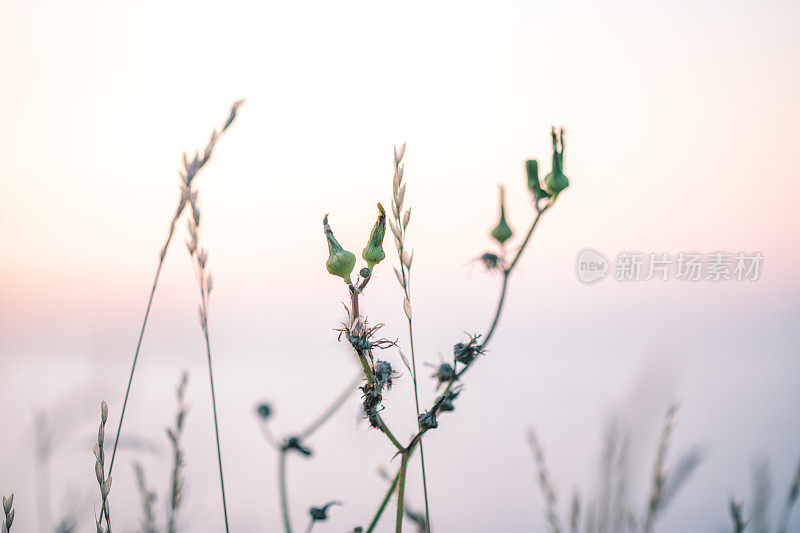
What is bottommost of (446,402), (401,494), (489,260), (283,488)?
(283,488)

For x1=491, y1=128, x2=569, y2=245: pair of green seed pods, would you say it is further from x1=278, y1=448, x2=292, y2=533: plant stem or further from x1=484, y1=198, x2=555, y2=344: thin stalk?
x1=278, y1=448, x2=292, y2=533: plant stem

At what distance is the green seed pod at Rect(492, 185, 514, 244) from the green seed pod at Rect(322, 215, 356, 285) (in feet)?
1.49

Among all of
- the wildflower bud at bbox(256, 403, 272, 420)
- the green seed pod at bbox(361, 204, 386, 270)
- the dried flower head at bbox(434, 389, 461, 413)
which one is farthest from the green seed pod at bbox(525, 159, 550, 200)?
the wildflower bud at bbox(256, 403, 272, 420)

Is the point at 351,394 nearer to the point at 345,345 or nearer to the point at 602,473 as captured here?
the point at 345,345

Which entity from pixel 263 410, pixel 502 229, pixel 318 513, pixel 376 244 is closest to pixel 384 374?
pixel 376 244

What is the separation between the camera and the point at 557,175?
142cm

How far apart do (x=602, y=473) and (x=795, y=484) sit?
0.43 m

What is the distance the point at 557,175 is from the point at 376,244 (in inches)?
20.3

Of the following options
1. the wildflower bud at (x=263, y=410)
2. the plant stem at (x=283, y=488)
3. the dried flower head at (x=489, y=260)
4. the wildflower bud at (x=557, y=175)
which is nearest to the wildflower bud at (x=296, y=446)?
the plant stem at (x=283, y=488)

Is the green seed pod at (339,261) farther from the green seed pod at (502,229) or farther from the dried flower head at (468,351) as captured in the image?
the green seed pod at (502,229)

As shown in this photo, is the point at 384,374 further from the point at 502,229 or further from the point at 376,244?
the point at 502,229

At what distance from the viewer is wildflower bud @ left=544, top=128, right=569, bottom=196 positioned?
1.41m

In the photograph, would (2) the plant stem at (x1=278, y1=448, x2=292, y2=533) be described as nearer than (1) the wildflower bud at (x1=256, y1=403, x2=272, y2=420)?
Yes

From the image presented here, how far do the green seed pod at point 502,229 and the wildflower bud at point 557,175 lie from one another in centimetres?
10
